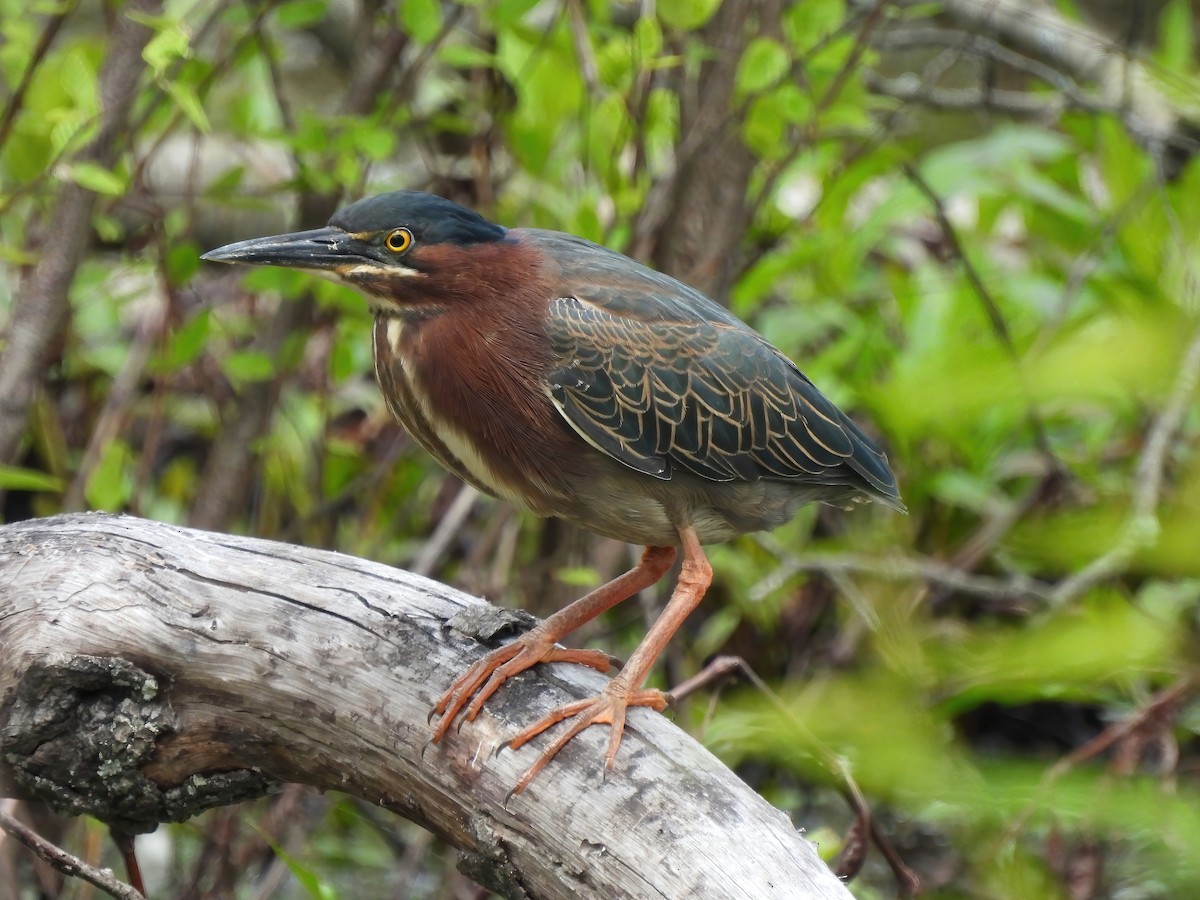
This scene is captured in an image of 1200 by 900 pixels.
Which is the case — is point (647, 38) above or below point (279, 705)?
above

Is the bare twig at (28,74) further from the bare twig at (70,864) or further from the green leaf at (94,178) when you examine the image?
the bare twig at (70,864)

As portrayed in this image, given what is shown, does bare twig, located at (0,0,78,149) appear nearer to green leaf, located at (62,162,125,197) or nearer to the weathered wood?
green leaf, located at (62,162,125,197)

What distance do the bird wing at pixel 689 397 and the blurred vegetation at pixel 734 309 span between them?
1.54 feet

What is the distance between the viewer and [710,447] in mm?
2859

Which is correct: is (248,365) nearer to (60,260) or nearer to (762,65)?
(60,260)

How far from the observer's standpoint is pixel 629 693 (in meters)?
2.51

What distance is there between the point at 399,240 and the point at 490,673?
35.9 inches

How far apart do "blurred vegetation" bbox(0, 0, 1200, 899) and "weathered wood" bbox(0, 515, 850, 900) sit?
0.49 meters

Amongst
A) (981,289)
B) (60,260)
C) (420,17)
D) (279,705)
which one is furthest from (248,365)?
(981,289)

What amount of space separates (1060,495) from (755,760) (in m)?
1.42

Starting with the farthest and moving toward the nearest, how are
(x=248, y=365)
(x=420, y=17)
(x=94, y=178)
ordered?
(x=248, y=365)
(x=420, y=17)
(x=94, y=178)

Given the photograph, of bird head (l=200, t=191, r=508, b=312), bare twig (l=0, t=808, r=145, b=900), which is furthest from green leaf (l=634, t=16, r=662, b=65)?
bare twig (l=0, t=808, r=145, b=900)

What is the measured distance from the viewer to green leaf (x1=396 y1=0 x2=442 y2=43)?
347 centimetres

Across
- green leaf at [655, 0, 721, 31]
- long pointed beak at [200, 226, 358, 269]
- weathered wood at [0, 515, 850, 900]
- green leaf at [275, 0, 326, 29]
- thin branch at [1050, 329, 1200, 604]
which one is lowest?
weathered wood at [0, 515, 850, 900]
